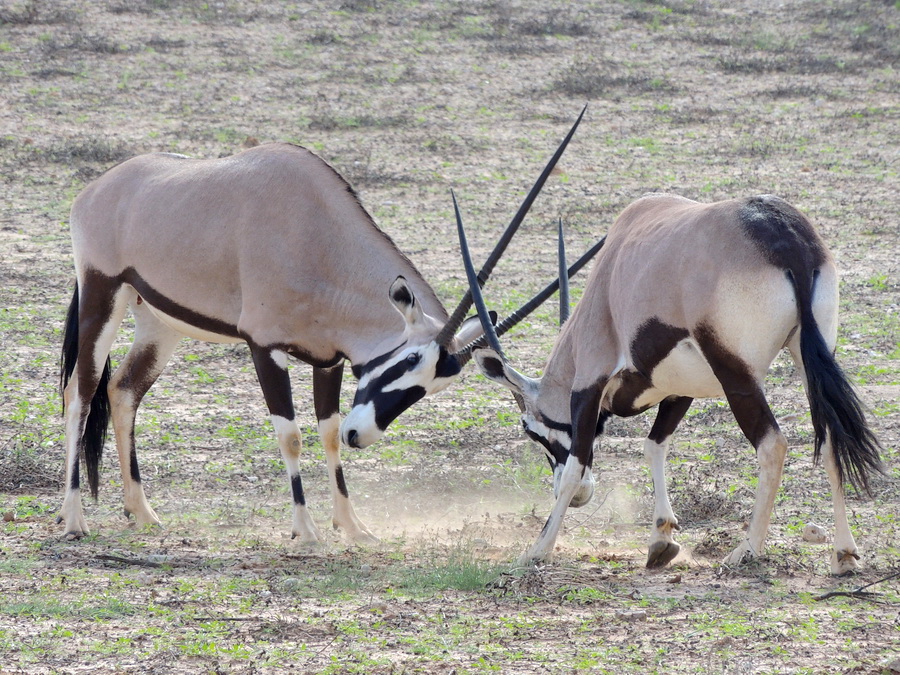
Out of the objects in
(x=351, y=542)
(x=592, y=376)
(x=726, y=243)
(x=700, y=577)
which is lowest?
(x=351, y=542)

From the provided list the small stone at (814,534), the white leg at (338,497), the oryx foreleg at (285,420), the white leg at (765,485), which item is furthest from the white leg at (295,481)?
the small stone at (814,534)

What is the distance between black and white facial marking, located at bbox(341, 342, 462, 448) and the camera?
6328mm

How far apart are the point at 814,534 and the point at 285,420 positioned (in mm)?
2724

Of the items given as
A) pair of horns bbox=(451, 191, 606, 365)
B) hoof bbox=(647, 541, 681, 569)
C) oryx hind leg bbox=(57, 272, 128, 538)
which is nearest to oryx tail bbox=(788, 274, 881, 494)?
hoof bbox=(647, 541, 681, 569)

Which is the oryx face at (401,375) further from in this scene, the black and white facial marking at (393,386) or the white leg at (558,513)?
the white leg at (558,513)

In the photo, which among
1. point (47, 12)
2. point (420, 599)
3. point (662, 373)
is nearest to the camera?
point (420, 599)

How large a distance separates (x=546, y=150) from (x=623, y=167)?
1004mm

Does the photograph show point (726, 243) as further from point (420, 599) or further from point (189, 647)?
point (189, 647)

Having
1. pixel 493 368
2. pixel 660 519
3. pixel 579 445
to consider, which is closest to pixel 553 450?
pixel 579 445

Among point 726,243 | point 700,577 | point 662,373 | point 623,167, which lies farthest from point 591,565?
point 623,167

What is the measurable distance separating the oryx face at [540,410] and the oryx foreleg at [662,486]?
454mm

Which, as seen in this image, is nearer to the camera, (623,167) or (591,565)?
(591,565)

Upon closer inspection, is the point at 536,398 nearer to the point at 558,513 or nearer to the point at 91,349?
the point at 558,513

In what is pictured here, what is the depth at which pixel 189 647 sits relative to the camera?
4.58m
